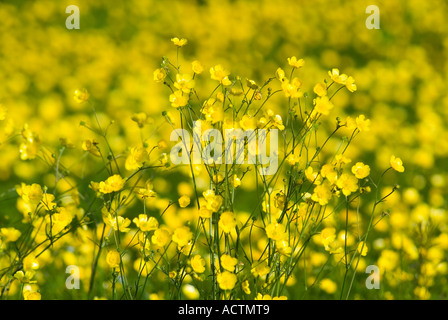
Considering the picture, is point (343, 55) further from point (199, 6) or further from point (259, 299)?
point (259, 299)

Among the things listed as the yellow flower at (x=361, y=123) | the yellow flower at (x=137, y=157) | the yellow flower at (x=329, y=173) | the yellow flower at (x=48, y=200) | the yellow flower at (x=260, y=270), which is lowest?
the yellow flower at (x=260, y=270)

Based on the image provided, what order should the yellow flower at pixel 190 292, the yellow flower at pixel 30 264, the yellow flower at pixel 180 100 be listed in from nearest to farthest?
the yellow flower at pixel 180 100
the yellow flower at pixel 30 264
the yellow flower at pixel 190 292

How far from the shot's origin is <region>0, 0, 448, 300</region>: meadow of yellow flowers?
131 cm

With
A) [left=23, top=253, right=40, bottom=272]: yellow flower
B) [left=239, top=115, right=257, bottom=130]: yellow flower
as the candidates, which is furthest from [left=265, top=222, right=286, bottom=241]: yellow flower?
[left=23, top=253, right=40, bottom=272]: yellow flower

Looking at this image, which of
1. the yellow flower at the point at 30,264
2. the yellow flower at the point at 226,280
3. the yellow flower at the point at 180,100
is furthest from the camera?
the yellow flower at the point at 30,264

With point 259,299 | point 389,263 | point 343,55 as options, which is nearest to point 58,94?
point 343,55

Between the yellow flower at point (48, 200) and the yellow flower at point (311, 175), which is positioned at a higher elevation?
the yellow flower at point (311, 175)

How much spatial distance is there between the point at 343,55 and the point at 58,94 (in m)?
2.73

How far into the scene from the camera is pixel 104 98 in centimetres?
425

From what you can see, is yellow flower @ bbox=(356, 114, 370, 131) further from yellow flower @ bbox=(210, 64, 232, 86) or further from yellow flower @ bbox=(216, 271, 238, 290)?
yellow flower @ bbox=(216, 271, 238, 290)

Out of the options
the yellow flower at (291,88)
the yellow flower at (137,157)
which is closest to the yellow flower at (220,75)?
the yellow flower at (291,88)

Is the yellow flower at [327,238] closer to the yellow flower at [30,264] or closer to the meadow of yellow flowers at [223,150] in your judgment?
the meadow of yellow flowers at [223,150]

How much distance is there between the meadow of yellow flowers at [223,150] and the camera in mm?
1313

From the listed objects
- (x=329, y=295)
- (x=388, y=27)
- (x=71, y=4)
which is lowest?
(x=329, y=295)
